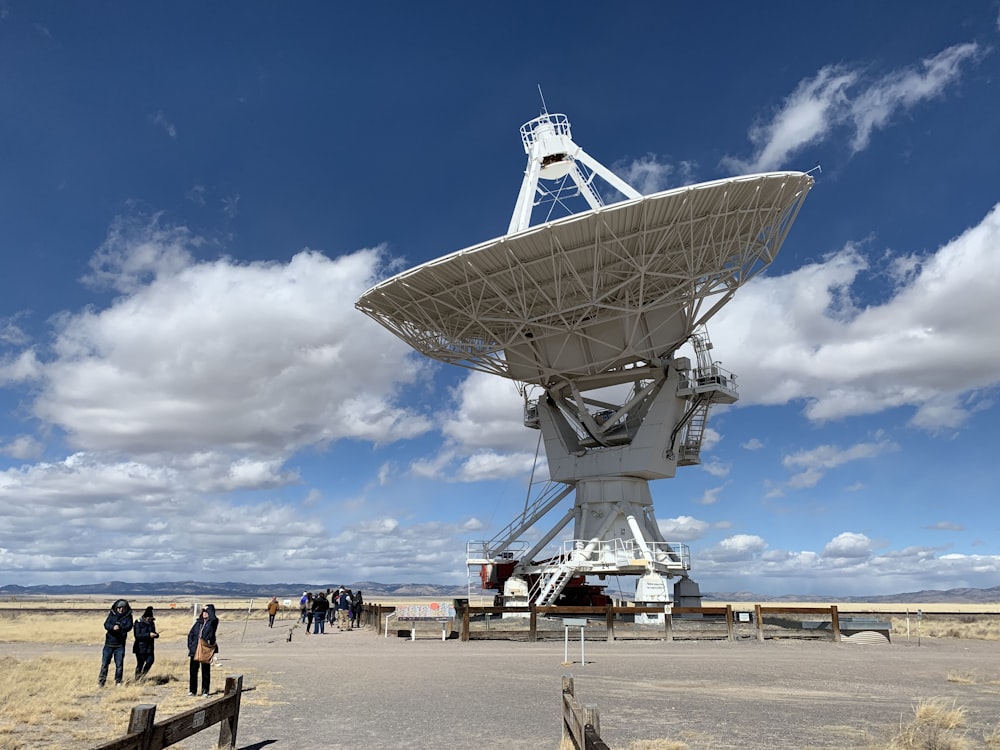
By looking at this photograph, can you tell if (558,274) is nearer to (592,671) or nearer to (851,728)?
(592,671)

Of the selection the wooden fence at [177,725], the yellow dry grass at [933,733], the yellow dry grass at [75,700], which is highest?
the wooden fence at [177,725]

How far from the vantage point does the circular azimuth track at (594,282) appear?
23703 millimetres

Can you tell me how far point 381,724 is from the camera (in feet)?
30.3

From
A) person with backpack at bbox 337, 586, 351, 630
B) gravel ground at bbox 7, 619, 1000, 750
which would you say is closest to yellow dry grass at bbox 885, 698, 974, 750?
gravel ground at bbox 7, 619, 1000, 750

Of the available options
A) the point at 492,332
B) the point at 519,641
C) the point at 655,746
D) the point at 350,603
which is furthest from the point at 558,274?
the point at 655,746

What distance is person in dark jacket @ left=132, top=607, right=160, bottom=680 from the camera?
1266 centimetres

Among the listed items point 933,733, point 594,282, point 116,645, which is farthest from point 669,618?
point 933,733

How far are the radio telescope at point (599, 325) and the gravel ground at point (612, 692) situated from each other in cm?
801

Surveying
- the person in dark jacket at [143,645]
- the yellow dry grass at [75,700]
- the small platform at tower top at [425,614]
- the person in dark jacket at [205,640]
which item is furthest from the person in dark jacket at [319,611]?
the person in dark jacket at [205,640]

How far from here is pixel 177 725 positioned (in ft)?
18.3

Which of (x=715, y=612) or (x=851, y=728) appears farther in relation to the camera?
(x=715, y=612)

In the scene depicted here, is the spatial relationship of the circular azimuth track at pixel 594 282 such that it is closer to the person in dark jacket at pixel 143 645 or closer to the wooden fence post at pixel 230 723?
the person in dark jacket at pixel 143 645

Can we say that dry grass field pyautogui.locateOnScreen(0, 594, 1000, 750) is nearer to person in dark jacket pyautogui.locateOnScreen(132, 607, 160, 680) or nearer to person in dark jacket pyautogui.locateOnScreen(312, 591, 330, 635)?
person in dark jacket pyautogui.locateOnScreen(132, 607, 160, 680)

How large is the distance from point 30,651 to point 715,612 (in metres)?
18.5
